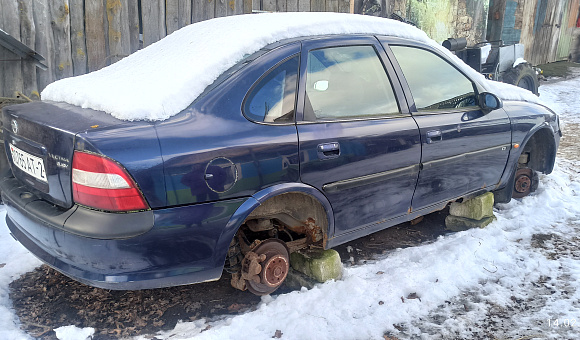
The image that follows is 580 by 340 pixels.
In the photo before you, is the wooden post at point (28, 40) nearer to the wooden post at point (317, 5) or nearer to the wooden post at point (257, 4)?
the wooden post at point (257, 4)

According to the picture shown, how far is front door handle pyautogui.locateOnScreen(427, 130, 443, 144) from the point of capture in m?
3.33

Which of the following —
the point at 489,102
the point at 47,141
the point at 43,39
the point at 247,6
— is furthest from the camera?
the point at 247,6

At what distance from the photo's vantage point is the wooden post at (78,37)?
5113 mm

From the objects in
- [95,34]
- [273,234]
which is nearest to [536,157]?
[273,234]

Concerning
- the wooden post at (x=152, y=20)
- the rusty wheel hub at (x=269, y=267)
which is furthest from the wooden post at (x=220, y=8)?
the rusty wheel hub at (x=269, y=267)

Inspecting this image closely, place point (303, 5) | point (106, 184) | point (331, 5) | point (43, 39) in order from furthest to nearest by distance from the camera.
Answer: point (331, 5), point (303, 5), point (43, 39), point (106, 184)

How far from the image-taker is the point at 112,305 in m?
2.88

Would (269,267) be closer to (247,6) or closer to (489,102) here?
(489,102)

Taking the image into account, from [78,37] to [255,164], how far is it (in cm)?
372

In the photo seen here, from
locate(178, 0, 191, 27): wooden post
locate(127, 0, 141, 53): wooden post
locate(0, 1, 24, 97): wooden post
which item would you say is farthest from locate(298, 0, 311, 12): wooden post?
locate(0, 1, 24, 97): wooden post

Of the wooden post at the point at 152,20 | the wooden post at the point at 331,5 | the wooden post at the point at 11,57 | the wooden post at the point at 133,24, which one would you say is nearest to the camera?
the wooden post at the point at 11,57

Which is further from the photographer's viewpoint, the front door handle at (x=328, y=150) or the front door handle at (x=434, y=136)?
the front door handle at (x=434, y=136)

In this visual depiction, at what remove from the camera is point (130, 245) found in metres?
2.24

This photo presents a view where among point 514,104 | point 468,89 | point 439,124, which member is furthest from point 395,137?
point 514,104
